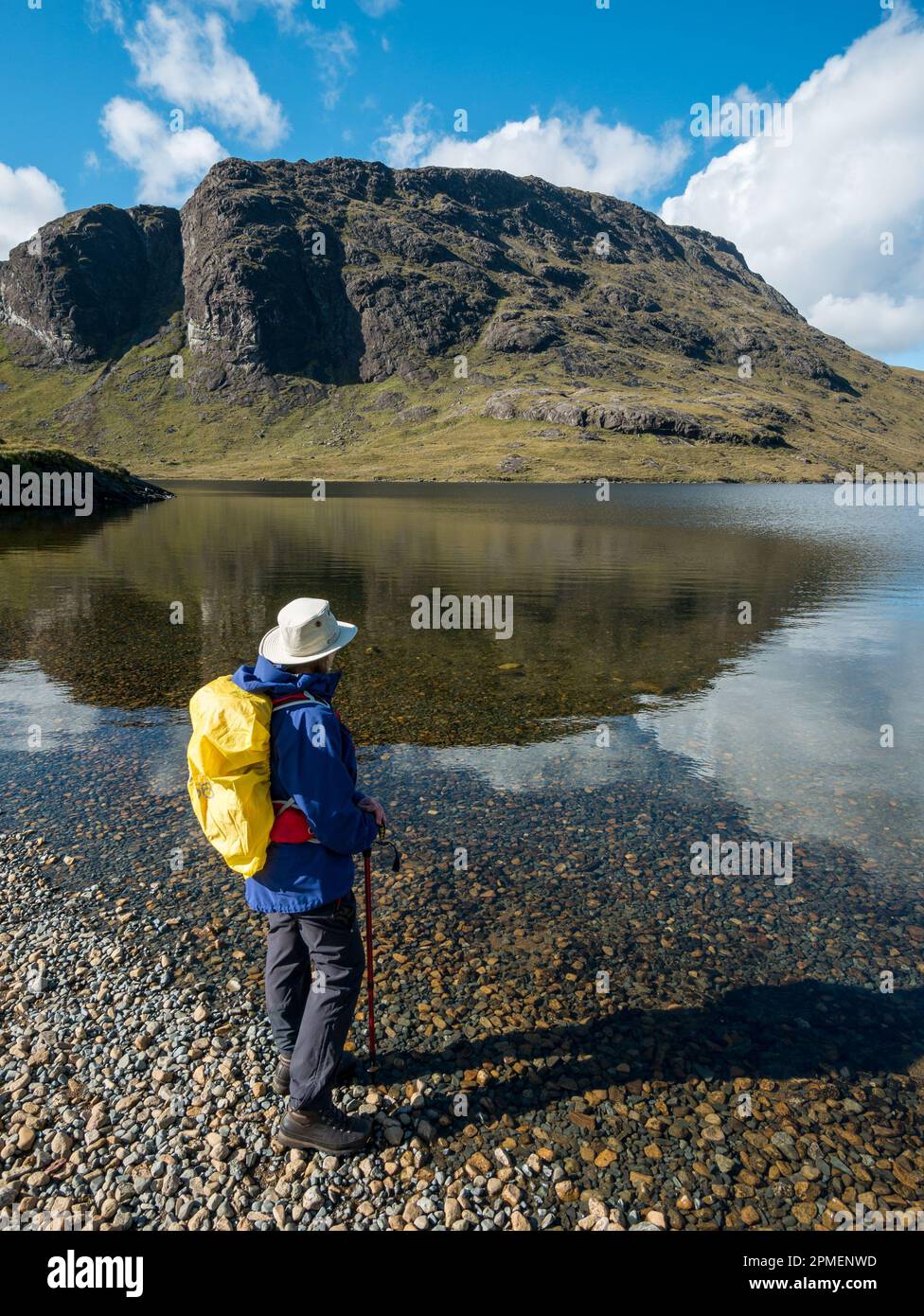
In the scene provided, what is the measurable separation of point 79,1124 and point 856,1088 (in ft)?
27.0

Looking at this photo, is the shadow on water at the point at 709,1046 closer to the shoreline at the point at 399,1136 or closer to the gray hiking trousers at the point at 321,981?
the shoreline at the point at 399,1136

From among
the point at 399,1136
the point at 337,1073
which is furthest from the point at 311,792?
the point at 399,1136

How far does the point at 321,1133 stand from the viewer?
264 inches

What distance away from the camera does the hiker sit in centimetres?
623

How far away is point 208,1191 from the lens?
628cm

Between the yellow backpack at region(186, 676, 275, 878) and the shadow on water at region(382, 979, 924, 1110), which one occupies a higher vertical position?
the yellow backpack at region(186, 676, 275, 878)

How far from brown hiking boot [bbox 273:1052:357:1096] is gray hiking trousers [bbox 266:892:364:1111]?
0.44 m

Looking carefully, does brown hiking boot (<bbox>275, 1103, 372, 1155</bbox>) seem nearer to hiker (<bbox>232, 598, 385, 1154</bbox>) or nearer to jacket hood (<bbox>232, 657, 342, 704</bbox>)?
hiker (<bbox>232, 598, 385, 1154</bbox>)

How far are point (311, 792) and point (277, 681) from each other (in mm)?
1045

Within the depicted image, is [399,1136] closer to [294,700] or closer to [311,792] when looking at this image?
[311,792]

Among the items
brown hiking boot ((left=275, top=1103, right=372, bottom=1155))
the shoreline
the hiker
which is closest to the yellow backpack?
the hiker

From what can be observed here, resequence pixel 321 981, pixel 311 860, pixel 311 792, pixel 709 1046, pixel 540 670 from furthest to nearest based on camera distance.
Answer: pixel 540 670, pixel 709 1046, pixel 321 981, pixel 311 860, pixel 311 792
